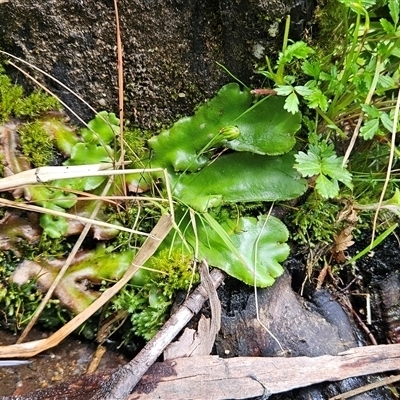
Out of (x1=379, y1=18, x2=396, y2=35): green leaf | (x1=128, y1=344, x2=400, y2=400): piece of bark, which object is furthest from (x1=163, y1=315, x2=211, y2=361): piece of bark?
(x1=379, y1=18, x2=396, y2=35): green leaf

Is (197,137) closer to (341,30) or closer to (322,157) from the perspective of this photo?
(322,157)

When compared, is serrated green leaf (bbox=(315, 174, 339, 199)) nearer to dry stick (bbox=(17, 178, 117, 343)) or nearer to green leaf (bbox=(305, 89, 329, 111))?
green leaf (bbox=(305, 89, 329, 111))

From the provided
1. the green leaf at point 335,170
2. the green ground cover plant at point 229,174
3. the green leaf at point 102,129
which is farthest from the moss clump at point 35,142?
the green leaf at point 335,170

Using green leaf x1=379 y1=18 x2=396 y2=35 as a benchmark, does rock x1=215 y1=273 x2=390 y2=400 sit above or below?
below

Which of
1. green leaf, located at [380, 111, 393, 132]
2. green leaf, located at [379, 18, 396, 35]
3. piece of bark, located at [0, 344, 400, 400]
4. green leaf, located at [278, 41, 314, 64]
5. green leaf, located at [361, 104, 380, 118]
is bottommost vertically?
piece of bark, located at [0, 344, 400, 400]

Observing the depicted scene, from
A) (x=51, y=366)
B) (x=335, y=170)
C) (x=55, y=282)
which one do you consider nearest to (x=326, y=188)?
(x=335, y=170)

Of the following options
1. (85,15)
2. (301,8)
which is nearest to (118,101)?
(85,15)
